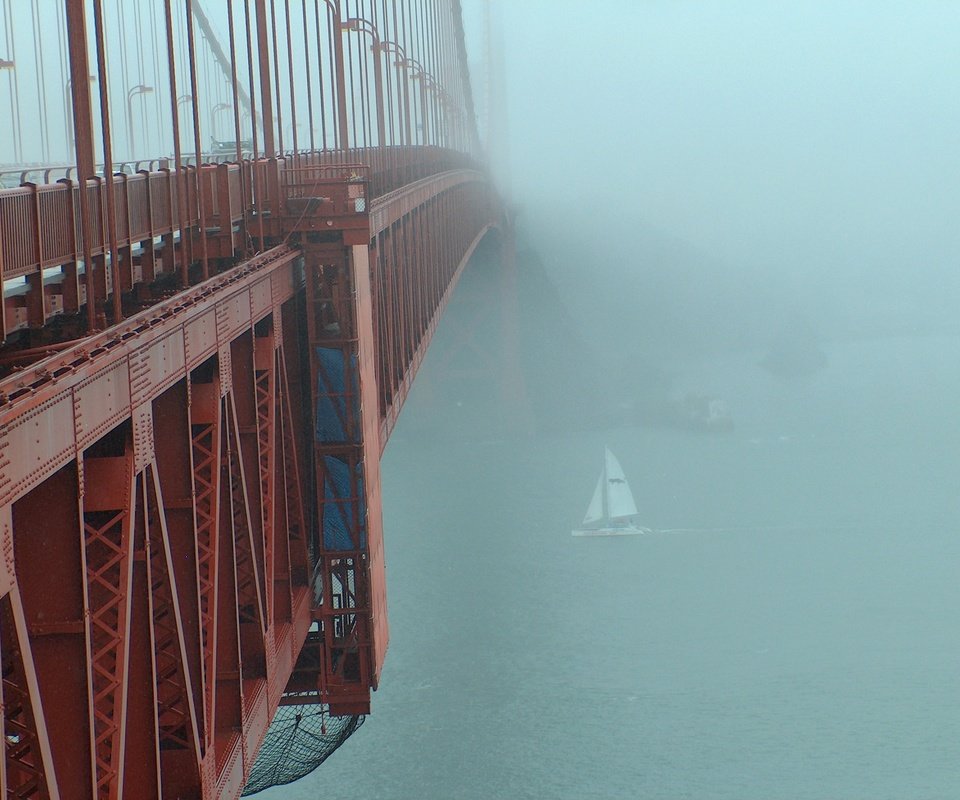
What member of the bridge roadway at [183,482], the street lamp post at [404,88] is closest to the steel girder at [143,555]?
the bridge roadway at [183,482]

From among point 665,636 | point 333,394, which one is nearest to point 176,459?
point 333,394

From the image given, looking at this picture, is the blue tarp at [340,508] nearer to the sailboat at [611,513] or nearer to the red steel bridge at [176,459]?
the red steel bridge at [176,459]

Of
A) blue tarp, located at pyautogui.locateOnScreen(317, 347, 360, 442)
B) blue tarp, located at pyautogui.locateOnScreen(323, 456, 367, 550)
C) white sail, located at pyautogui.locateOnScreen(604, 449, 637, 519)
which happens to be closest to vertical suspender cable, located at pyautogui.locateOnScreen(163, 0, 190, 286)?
blue tarp, located at pyautogui.locateOnScreen(317, 347, 360, 442)

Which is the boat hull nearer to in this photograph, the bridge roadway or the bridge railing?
the bridge roadway

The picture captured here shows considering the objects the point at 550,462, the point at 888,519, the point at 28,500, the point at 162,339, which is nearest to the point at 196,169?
Answer: the point at 162,339

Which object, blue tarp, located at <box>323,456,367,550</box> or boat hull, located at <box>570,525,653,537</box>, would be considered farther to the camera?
boat hull, located at <box>570,525,653,537</box>

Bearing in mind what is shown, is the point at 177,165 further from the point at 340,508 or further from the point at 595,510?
the point at 595,510

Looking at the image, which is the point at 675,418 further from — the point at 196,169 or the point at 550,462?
the point at 196,169
